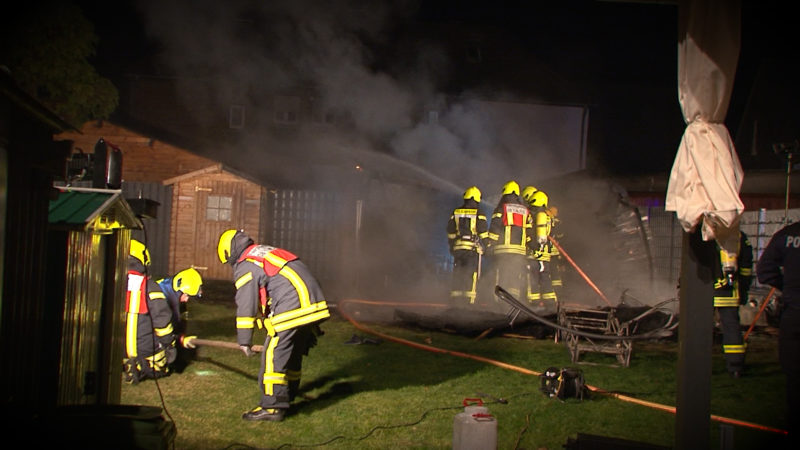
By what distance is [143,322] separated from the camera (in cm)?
598

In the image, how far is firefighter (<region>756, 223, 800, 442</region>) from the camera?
4.15m

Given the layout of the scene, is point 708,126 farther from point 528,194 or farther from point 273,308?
point 528,194

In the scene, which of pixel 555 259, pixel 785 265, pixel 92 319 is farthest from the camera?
pixel 555 259

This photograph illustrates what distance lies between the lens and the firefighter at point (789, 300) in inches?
163

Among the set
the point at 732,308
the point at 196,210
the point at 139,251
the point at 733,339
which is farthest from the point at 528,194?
the point at 196,210

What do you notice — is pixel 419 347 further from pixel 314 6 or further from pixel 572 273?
pixel 314 6

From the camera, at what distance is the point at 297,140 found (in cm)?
1906

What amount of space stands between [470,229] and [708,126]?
747 cm

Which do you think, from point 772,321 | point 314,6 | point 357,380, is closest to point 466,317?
point 357,380

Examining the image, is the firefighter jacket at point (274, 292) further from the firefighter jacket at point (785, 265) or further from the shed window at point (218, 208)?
the shed window at point (218, 208)

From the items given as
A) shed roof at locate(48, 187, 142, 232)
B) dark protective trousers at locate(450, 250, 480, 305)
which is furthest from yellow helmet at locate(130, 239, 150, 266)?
dark protective trousers at locate(450, 250, 480, 305)

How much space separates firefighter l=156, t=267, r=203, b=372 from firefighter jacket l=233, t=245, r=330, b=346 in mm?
1295

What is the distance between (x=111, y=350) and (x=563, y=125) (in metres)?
19.0

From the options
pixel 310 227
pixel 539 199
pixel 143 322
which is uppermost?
pixel 539 199
